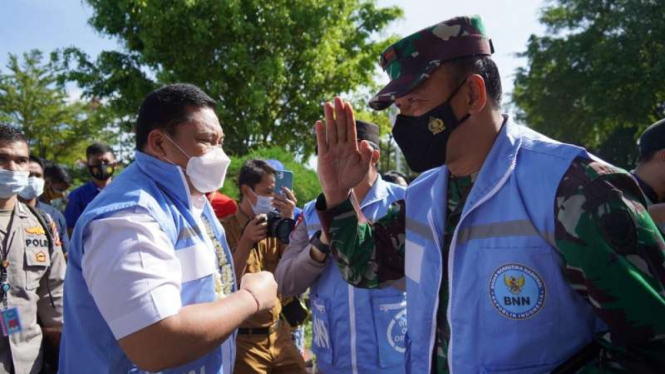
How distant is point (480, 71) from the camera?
6.86 feet

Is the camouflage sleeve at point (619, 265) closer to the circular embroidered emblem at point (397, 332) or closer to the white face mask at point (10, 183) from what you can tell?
the circular embroidered emblem at point (397, 332)

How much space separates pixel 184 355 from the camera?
5.65 ft

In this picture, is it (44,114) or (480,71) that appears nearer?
(480,71)

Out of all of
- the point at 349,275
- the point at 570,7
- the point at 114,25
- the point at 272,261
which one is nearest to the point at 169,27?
the point at 114,25

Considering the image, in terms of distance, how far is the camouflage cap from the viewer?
206 cm

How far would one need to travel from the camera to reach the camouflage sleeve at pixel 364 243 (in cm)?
224

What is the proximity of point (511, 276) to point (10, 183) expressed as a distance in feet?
9.96

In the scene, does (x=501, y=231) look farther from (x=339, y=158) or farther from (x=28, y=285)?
(x=28, y=285)

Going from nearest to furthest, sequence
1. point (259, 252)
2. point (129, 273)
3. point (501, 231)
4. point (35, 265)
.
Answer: point (129, 273), point (501, 231), point (35, 265), point (259, 252)

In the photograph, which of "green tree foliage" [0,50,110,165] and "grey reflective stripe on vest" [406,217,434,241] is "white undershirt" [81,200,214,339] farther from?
"green tree foliage" [0,50,110,165]

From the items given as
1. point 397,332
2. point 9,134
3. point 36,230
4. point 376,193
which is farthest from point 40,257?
point 397,332

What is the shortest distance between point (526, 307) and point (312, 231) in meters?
1.92

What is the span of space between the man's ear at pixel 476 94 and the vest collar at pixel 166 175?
46.5 inches

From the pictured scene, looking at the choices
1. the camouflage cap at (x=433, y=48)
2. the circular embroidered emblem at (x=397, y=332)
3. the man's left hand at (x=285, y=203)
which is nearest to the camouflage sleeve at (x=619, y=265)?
the camouflage cap at (x=433, y=48)
